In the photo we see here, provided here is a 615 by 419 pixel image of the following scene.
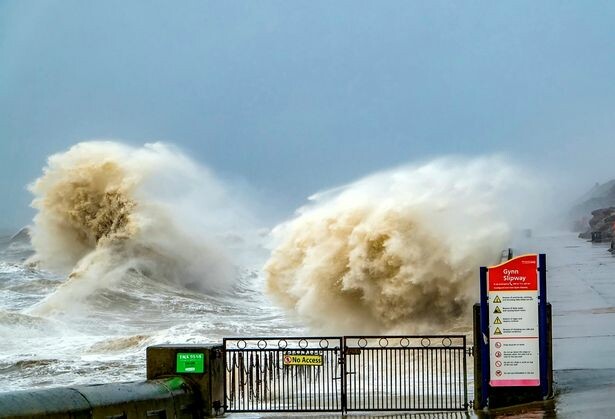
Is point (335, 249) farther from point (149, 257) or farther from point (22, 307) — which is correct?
point (149, 257)

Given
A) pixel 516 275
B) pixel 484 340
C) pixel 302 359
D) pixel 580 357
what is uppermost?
pixel 516 275

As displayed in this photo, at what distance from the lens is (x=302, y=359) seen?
1062cm

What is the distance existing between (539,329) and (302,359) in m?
2.75

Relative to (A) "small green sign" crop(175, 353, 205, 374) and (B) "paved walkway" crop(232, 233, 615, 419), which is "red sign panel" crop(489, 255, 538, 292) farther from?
(A) "small green sign" crop(175, 353, 205, 374)

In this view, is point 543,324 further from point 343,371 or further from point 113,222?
point 113,222

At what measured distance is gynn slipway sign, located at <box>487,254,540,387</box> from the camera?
9.98 meters

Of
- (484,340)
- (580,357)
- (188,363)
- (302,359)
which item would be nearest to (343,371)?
(302,359)

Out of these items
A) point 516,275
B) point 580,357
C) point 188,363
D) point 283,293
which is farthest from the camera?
point 283,293

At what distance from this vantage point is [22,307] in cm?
3100

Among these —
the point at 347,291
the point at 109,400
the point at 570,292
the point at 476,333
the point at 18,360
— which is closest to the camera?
the point at 109,400

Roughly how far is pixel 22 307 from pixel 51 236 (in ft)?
59.8

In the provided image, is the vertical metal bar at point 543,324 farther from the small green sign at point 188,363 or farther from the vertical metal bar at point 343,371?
the small green sign at point 188,363

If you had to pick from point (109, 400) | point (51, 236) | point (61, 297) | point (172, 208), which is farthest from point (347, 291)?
point (51, 236)

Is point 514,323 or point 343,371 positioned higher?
point 514,323
